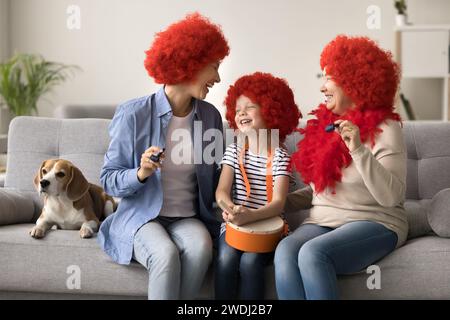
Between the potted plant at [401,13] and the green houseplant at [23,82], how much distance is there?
3132 mm

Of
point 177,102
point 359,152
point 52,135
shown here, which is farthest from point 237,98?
point 52,135

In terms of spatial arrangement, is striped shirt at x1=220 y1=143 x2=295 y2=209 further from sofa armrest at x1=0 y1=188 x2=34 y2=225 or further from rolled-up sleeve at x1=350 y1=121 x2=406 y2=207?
sofa armrest at x1=0 y1=188 x2=34 y2=225

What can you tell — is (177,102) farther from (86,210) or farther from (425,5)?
(425,5)

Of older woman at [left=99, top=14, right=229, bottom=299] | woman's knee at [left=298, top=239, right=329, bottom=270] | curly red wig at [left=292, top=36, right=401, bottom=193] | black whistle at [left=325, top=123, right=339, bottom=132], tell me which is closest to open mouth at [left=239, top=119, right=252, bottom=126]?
older woman at [left=99, top=14, right=229, bottom=299]

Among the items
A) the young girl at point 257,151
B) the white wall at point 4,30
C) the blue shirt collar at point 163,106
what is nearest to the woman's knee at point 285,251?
the young girl at point 257,151

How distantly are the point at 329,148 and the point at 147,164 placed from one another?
0.62 m

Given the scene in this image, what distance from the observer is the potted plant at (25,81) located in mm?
5125

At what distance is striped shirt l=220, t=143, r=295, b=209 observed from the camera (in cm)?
212

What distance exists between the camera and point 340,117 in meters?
2.09

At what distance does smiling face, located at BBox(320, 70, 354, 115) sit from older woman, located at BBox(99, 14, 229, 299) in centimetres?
40

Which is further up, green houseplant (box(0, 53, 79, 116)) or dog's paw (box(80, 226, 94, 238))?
green houseplant (box(0, 53, 79, 116))

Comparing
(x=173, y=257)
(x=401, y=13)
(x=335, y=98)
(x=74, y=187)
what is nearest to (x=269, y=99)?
(x=335, y=98)

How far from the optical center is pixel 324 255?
5.95ft

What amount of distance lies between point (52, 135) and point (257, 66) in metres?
3.32
